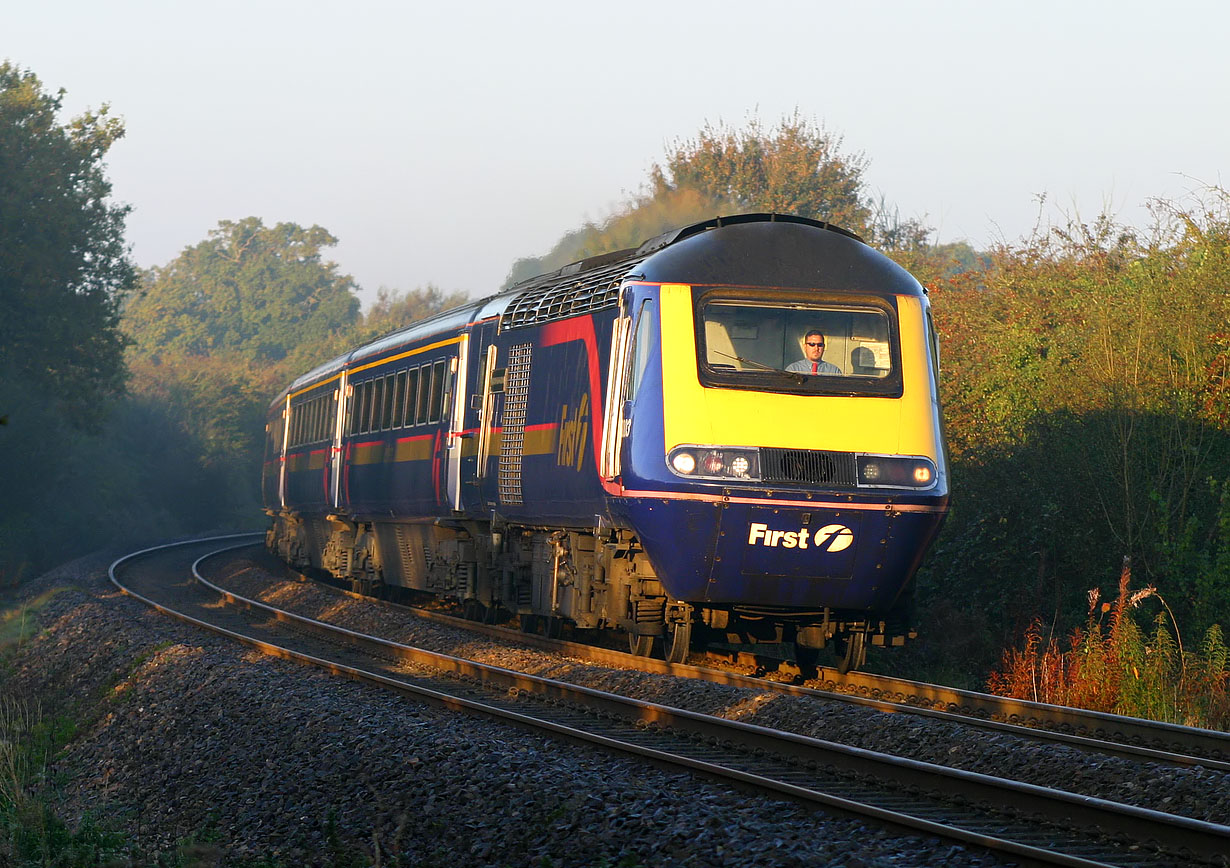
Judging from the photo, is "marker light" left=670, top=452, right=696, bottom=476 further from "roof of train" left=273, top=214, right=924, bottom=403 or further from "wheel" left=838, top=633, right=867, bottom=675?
"wheel" left=838, top=633, right=867, bottom=675

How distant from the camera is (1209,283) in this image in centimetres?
1518

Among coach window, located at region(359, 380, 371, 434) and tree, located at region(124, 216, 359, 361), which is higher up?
tree, located at region(124, 216, 359, 361)

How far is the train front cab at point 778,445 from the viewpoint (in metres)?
10.8

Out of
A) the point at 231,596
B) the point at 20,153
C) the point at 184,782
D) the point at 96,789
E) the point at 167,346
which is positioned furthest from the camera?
the point at 167,346

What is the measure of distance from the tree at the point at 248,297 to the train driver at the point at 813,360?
87.2 m

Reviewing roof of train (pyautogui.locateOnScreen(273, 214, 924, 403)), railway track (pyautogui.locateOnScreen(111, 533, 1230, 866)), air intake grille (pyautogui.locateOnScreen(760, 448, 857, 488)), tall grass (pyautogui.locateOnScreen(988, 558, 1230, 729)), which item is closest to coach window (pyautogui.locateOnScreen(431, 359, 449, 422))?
railway track (pyautogui.locateOnScreen(111, 533, 1230, 866))

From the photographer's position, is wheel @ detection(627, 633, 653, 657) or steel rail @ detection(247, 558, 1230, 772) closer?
steel rail @ detection(247, 558, 1230, 772)

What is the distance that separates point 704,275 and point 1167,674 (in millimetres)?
4726

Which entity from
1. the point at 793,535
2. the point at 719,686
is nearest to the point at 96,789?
the point at 719,686

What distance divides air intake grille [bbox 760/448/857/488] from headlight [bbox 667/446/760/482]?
9cm

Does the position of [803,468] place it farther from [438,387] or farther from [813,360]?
[438,387]

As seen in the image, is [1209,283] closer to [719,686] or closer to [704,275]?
[704,275]

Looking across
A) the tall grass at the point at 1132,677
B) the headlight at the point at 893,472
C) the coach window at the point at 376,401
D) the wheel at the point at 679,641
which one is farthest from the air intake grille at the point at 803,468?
the coach window at the point at 376,401

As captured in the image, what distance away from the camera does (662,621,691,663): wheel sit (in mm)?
12062
